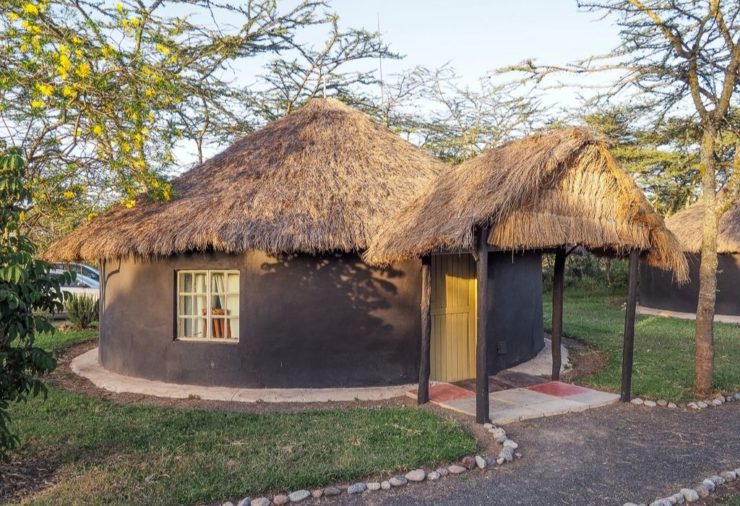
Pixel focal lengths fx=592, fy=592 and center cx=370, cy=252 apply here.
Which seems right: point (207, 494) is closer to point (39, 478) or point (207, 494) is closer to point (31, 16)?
point (39, 478)

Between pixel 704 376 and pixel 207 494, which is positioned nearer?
pixel 207 494

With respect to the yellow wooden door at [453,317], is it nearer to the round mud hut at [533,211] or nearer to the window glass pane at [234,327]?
the round mud hut at [533,211]

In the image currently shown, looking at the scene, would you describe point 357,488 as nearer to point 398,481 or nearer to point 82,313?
point 398,481

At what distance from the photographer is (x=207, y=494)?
451cm

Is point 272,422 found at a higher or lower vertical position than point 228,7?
lower

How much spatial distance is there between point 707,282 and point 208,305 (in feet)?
22.7

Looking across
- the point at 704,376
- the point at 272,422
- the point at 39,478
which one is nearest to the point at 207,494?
the point at 39,478

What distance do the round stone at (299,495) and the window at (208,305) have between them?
14.0 feet

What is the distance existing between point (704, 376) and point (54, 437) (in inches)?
306

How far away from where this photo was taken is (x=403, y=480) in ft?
16.0

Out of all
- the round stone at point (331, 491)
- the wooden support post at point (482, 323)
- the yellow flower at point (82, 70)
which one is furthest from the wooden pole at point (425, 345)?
the yellow flower at point (82, 70)

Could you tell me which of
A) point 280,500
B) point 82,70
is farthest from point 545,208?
point 82,70

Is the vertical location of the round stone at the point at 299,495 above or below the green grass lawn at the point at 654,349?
below

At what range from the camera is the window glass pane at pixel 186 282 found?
8.94 meters
